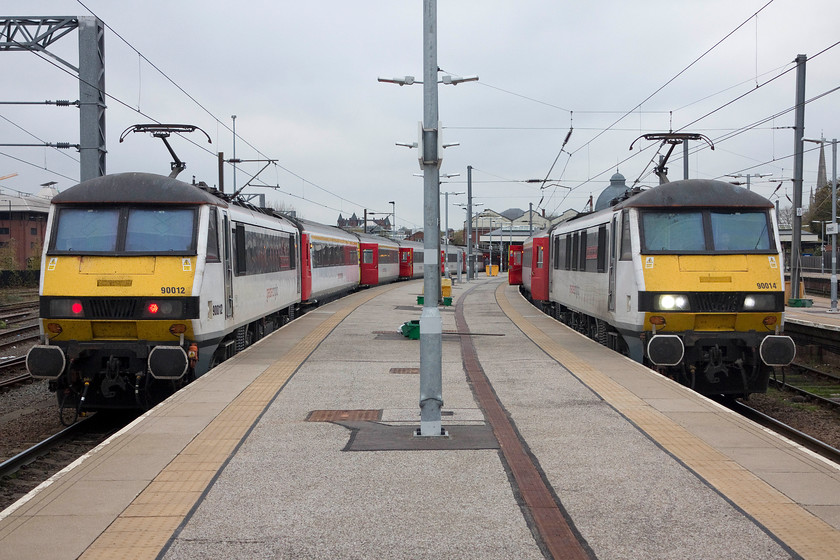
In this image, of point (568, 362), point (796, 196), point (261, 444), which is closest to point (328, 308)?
point (568, 362)

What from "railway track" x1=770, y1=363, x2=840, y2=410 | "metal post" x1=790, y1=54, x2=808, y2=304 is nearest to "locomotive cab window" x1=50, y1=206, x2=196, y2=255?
"railway track" x1=770, y1=363, x2=840, y2=410

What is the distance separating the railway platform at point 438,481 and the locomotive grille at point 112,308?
1329mm

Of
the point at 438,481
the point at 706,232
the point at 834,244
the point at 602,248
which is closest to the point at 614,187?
the point at 834,244

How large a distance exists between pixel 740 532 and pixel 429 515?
7.11 feet

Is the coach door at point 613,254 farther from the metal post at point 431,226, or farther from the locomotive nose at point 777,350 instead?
the metal post at point 431,226

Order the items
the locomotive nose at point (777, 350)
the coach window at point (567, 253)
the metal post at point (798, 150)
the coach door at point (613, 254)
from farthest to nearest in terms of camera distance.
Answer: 1. the metal post at point (798, 150)
2. the coach window at point (567, 253)
3. the coach door at point (613, 254)
4. the locomotive nose at point (777, 350)

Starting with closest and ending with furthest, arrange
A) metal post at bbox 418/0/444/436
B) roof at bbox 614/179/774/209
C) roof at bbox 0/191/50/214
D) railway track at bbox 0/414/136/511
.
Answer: railway track at bbox 0/414/136/511 → metal post at bbox 418/0/444/436 → roof at bbox 614/179/774/209 → roof at bbox 0/191/50/214

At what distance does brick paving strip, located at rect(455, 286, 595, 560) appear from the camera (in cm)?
525

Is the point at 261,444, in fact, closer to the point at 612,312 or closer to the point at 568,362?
the point at 568,362

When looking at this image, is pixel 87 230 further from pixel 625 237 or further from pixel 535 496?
pixel 625 237

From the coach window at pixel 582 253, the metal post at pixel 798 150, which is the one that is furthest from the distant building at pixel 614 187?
the coach window at pixel 582 253

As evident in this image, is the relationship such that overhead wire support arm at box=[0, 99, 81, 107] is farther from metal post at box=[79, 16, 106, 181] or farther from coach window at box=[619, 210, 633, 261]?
coach window at box=[619, 210, 633, 261]

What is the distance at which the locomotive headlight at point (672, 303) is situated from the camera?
11.8 metres

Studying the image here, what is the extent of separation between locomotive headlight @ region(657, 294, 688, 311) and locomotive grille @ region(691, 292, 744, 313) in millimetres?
139
